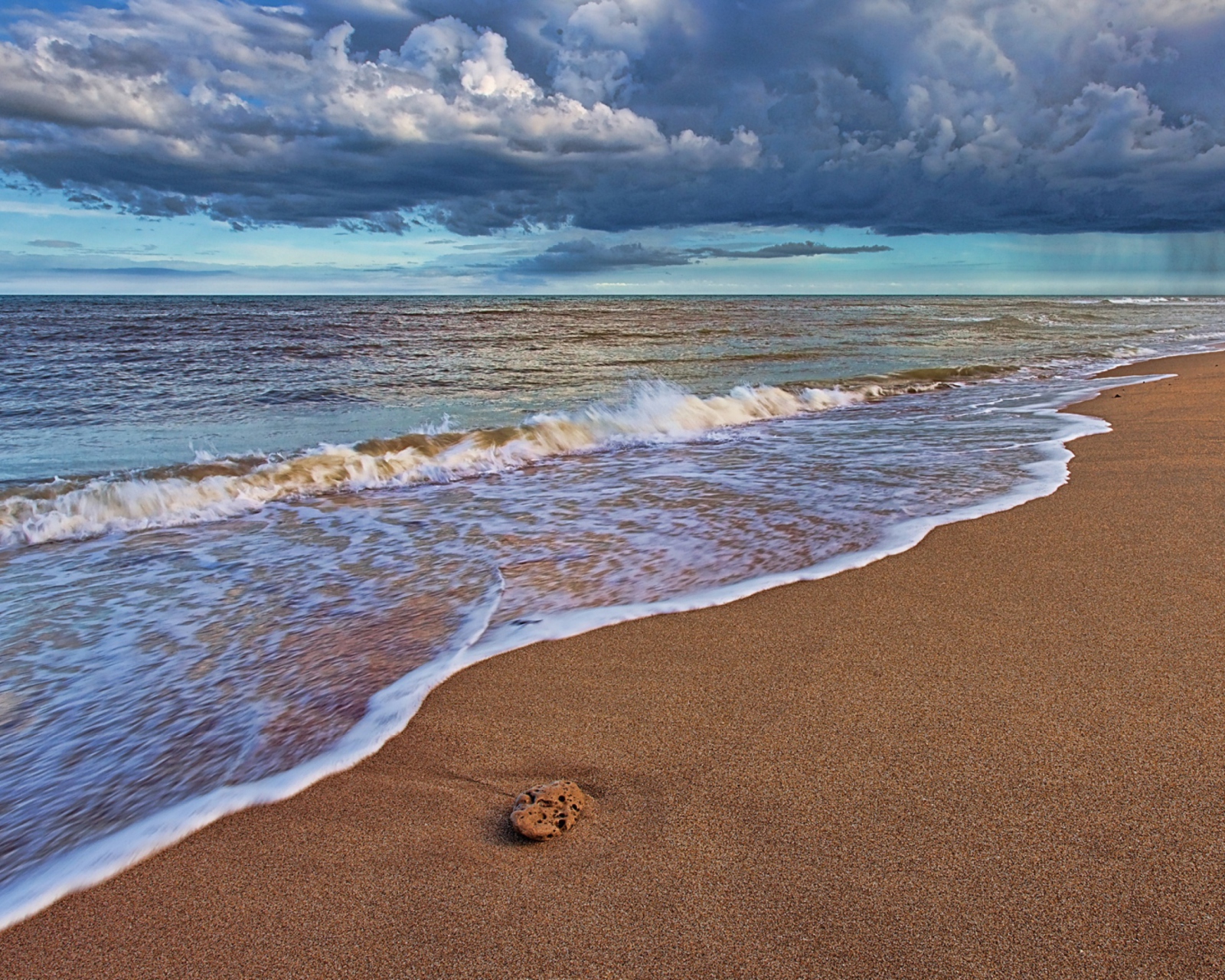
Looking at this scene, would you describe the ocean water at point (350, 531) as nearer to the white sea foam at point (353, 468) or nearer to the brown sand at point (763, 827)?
the white sea foam at point (353, 468)

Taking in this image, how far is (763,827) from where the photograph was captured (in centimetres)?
202

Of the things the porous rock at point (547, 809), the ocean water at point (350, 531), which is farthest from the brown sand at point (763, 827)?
the ocean water at point (350, 531)

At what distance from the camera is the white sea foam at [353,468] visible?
569 cm

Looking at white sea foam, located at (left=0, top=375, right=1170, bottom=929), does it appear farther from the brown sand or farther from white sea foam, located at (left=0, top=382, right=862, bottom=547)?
white sea foam, located at (left=0, top=382, right=862, bottom=547)

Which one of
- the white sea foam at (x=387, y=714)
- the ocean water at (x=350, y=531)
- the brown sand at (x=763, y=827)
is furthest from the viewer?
the ocean water at (x=350, y=531)

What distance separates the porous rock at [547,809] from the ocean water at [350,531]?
0.72 m

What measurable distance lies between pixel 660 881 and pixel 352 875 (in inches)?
30.8

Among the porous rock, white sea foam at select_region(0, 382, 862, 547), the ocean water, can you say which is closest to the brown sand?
the porous rock

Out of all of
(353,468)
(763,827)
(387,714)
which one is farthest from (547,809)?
(353,468)

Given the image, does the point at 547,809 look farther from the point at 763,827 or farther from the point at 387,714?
the point at 387,714

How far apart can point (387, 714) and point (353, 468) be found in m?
4.80

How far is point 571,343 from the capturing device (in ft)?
75.9

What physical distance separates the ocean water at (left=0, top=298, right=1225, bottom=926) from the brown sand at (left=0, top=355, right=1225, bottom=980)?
11.9 inches

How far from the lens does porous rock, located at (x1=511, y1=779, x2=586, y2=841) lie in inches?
80.1
